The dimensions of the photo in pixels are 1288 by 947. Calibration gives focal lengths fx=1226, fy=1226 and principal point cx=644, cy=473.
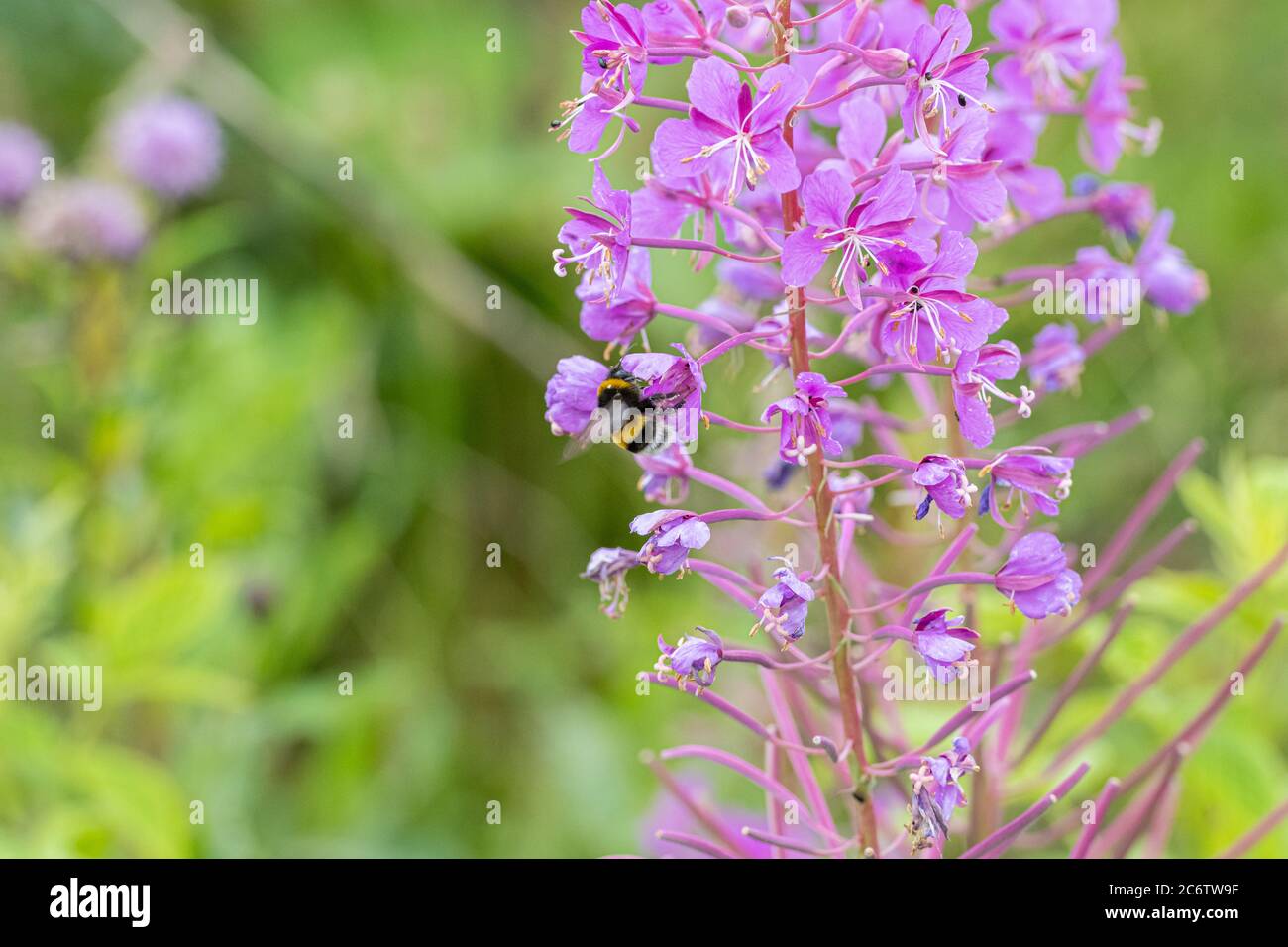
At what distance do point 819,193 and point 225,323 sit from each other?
216cm

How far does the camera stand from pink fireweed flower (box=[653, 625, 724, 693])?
0.99 m

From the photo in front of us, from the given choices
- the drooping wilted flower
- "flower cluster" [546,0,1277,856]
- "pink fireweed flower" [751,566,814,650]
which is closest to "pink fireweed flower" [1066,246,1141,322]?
"flower cluster" [546,0,1277,856]

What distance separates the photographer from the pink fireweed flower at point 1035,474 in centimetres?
102

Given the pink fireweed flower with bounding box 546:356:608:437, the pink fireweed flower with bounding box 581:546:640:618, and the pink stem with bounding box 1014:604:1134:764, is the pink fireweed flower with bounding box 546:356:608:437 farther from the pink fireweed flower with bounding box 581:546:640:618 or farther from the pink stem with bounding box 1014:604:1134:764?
the pink stem with bounding box 1014:604:1134:764

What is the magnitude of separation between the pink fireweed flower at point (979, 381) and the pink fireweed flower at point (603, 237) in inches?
11.3

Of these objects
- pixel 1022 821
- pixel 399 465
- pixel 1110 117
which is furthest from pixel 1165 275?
pixel 399 465

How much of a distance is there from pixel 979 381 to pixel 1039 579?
18cm

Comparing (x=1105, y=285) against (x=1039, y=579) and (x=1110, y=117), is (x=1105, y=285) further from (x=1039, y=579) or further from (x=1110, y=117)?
(x=1039, y=579)

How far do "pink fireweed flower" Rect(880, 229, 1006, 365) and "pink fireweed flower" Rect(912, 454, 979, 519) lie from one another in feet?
0.28

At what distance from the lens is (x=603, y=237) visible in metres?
1.01

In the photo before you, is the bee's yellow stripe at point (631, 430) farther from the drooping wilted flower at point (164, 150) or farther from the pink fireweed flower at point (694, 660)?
the drooping wilted flower at point (164, 150)

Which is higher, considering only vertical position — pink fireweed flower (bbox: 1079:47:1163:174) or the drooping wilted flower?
the drooping wilted flower

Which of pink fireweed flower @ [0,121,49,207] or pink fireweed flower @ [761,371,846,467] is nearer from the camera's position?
pink fireweed flower @ [761,371,846,467]
